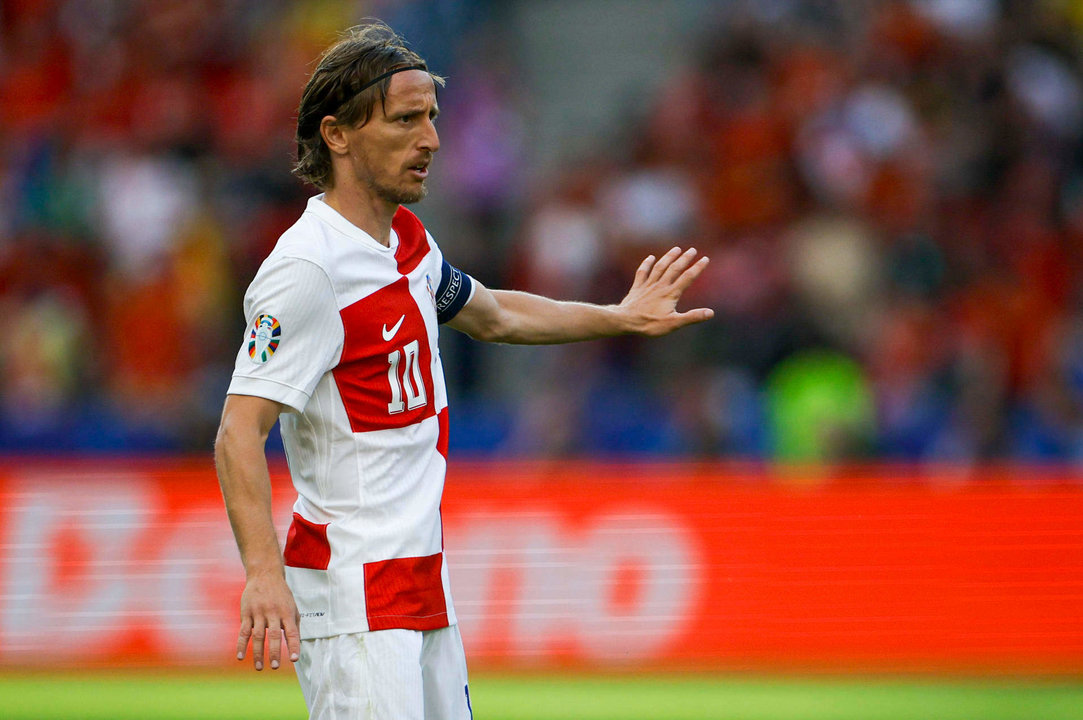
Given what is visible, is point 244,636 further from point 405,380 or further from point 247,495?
point 405,380

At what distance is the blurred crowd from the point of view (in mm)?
10141

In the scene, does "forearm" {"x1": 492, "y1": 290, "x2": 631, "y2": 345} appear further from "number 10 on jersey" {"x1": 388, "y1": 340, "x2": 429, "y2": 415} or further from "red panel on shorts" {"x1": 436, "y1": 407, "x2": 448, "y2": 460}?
"number 10 on jersey" {"x1": 388, "y1": 340, "x2": 429, "y2": 415}

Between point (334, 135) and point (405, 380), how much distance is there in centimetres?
67

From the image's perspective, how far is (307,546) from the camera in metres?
3.55

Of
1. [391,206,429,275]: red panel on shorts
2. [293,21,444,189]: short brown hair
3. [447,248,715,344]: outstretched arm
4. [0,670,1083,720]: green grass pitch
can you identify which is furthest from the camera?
[0,670,1083,720]: green grass pitch

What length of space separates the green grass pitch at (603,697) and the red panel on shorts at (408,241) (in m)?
3.67

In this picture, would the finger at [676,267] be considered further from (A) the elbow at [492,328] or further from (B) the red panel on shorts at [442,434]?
(B) the red panel on shorts at [442,434]

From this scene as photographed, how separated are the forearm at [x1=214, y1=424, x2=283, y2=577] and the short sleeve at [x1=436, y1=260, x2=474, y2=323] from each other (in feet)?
2.82

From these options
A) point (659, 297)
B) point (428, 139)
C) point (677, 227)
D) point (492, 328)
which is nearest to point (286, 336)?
point (428, 139)

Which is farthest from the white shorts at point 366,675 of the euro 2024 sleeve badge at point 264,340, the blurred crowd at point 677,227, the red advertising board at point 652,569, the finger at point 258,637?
the blurred crowd at point 677,227

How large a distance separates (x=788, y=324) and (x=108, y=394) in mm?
5392

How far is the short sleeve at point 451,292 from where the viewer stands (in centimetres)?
399

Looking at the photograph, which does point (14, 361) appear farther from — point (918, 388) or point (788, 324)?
point (918, 388)

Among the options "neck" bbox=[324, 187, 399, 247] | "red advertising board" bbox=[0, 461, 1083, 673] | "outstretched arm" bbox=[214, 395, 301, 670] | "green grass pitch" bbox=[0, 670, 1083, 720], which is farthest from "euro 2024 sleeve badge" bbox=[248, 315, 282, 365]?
"red advertising board" bbox=[0, 461, 1083, 673]
